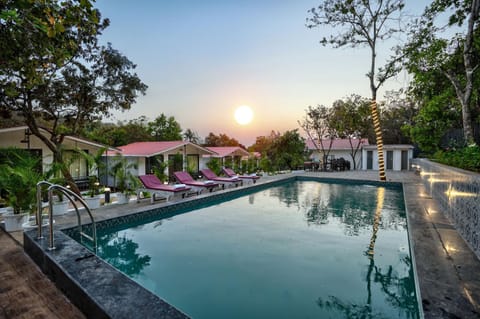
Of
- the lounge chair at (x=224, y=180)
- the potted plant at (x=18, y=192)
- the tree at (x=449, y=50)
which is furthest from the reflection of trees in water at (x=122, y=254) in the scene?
the tree at (x=449, y=50)

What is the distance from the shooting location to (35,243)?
3.83 meters

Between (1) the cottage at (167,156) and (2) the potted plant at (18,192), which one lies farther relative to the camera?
(1) the cottage at (167,156)

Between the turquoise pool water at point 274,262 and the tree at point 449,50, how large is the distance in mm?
6263

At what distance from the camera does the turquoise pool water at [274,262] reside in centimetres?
359

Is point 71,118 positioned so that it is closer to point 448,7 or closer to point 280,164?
point 448,7

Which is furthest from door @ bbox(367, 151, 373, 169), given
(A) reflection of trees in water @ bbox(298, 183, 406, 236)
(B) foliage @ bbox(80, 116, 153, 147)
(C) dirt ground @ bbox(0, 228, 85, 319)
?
(C) dirt ground @ bbox(0, 228, 85, 319)

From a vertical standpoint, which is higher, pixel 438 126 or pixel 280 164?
pixel 438 126

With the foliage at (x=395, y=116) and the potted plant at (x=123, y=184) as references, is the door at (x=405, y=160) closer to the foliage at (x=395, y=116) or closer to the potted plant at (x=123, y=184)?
the foliage at (x=395, y=116)

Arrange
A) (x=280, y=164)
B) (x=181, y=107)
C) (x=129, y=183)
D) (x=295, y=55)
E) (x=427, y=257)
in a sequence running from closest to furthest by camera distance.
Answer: (x=427, y=257)
(x=129, y=183)
(x=295, y=55)
(x=181, y=107)
(x=280, y=164)

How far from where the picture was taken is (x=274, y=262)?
4.86m

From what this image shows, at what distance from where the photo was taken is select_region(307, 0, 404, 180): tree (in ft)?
48.1

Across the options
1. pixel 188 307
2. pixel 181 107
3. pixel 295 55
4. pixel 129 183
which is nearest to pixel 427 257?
pixel 188 307

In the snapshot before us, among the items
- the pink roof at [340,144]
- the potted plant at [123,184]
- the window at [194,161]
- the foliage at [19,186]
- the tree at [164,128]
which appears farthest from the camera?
the tree at [164,128]

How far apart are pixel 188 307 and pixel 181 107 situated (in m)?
19.3
